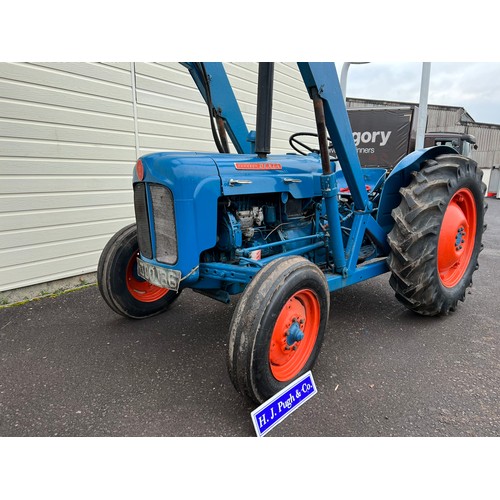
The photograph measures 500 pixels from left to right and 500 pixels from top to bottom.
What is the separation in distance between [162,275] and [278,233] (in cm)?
96

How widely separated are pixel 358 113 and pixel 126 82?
464 centimetres

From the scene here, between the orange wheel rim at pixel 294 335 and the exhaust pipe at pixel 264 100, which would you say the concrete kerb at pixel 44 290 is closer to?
the exhaust pipe at pixel 264 100

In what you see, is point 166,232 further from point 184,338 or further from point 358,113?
point 358,113

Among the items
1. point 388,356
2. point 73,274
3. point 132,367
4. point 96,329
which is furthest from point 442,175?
point 73,274

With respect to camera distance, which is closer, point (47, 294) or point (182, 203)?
point (182, 203)

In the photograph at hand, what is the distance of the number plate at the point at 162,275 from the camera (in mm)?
2305

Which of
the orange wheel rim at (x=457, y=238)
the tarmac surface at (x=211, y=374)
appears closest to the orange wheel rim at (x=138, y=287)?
the tarmac surface at (x=211, y=374)

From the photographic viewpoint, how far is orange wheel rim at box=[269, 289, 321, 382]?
6.76ft

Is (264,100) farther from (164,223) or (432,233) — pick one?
(432,233)

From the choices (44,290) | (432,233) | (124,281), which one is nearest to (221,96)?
(124,281)

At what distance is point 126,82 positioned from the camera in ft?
13.8

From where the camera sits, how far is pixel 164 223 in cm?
237

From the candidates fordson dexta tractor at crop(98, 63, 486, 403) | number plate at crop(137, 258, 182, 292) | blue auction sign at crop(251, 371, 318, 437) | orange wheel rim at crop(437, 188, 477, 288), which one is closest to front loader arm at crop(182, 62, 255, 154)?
fordson dexta tractor at crop(98, 63, 486, 403)

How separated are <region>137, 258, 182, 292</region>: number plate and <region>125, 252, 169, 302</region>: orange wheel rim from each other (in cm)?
57
